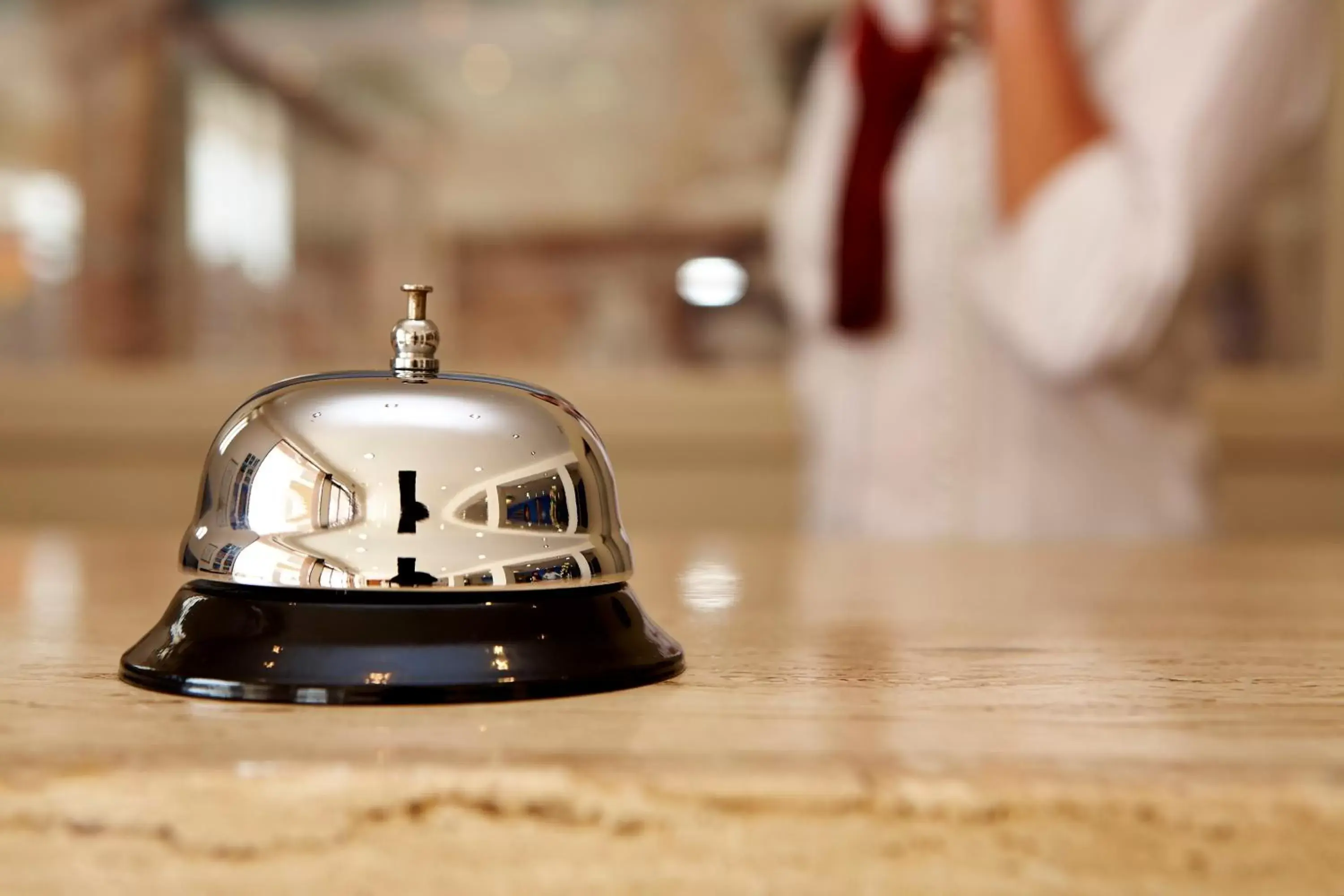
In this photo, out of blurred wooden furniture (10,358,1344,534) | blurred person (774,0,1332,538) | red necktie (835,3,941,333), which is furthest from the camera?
blurred wooden furniture (10,358,1344,534)

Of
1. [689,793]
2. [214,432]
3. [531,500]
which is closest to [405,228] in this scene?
[214,432]

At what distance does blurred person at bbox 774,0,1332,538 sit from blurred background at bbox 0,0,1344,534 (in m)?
0.71

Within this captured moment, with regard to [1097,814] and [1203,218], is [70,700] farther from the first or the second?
[1203,218]

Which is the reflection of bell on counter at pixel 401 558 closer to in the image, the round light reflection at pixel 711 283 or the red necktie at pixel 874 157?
the red necktie at pixel 874 157

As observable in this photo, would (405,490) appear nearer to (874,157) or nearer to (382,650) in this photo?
(382,650)

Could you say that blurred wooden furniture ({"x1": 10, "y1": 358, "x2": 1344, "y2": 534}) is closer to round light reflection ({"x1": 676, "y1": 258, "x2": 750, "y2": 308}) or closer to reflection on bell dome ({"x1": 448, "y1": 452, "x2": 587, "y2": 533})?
round light reflection ({"x1": 676, "y1": 258, "x2": 750, "y2": 308})

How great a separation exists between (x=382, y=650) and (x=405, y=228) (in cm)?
212

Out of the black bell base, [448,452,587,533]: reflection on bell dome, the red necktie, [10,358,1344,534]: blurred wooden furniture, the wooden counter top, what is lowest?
the wooden counter top

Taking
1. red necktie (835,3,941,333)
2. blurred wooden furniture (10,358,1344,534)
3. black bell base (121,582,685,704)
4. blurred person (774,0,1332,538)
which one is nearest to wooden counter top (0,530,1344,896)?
black bell base (121,582,685,704)

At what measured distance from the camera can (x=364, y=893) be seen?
229mm

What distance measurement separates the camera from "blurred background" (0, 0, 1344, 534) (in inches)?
89.4

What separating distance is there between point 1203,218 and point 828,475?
0.53 metres

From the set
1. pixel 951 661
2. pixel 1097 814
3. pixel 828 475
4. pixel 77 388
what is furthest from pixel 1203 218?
pixel 77 388

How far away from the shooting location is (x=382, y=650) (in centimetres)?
30
